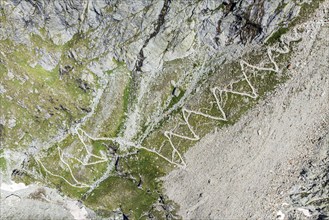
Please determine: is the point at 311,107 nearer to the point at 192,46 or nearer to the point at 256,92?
the point at 256,92

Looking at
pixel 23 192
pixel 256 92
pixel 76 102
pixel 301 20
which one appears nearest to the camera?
pixel 301 20

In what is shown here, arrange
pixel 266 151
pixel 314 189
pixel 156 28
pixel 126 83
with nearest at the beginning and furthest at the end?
1. pixel 266 151
2. pixel 156 28
3. pixel 314 189
4. pixel 126 83

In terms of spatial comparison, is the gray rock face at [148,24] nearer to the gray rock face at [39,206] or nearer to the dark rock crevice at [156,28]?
the dark rock crevice at [156,28]

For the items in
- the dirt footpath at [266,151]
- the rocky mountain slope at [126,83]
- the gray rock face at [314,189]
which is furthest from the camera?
the gray rock face at [314,189]

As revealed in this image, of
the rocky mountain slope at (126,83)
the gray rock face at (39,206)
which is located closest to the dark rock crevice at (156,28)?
the rocky mountain slope at (126,83)

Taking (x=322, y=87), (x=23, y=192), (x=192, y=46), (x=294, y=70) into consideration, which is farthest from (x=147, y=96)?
(x=23, y=192)

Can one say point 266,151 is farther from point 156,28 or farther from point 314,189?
point 156,28

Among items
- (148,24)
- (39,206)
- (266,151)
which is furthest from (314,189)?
(39,206)
